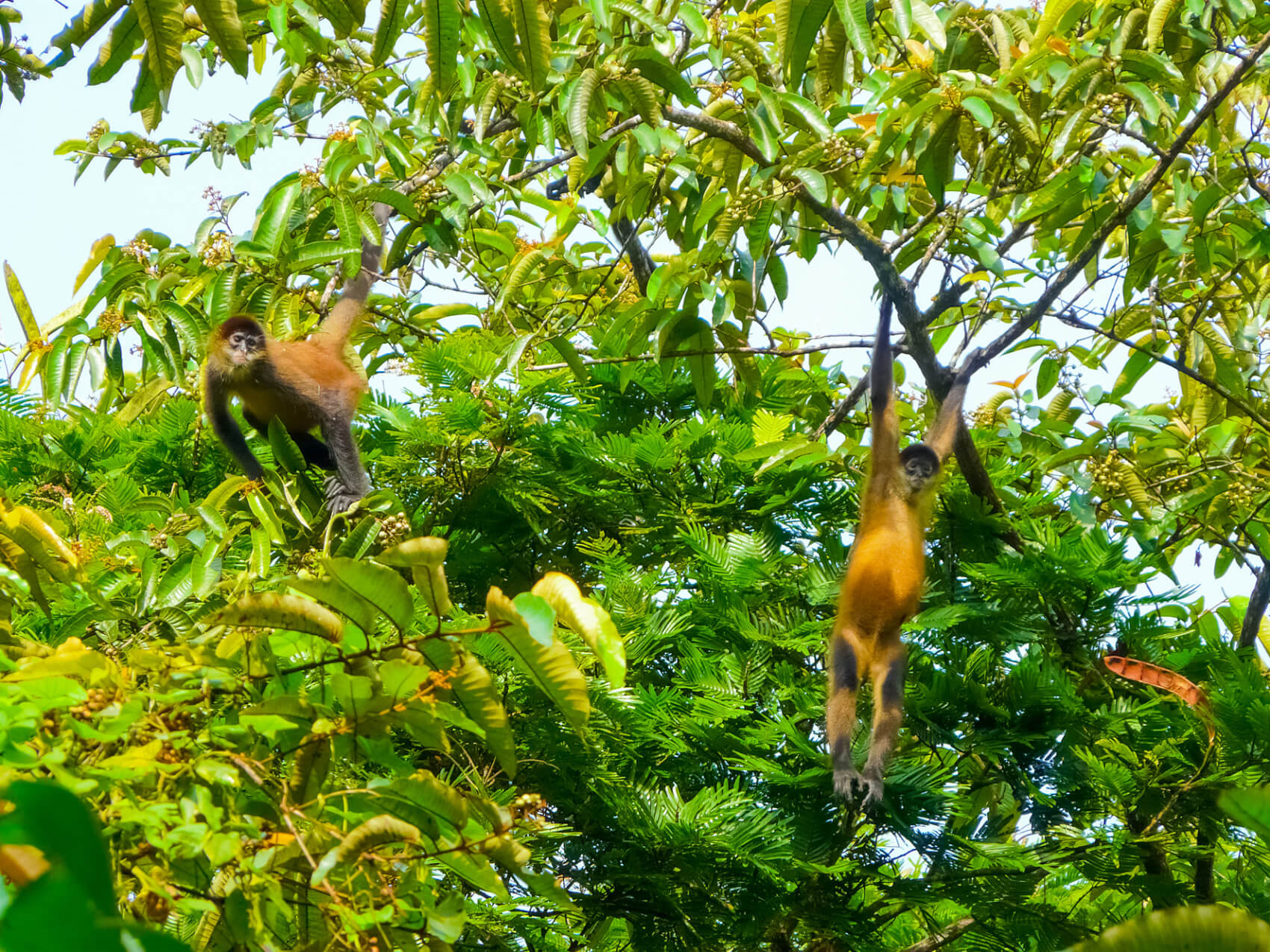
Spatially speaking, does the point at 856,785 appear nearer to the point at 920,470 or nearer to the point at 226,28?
the point at 920,470

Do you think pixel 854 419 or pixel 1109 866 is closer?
pixel 1109 866

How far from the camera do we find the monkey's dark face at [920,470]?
4668 mm

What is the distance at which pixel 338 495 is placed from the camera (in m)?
4.86

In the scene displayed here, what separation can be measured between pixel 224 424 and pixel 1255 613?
437 centimetres

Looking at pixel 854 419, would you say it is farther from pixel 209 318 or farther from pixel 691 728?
pixel 209 318

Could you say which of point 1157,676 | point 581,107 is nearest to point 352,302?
point 581,107

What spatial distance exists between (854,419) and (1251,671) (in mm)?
2260

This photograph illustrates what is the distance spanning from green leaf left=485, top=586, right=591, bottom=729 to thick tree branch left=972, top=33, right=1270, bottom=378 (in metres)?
2.81

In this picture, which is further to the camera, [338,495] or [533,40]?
[338,495]

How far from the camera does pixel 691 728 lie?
3.58 meters

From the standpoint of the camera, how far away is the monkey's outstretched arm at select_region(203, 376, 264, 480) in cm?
503

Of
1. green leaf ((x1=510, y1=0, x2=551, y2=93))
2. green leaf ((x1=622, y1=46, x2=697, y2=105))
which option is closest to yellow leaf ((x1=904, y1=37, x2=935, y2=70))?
green leaf ((x1=622, y1=46, x2=697, y2=105))

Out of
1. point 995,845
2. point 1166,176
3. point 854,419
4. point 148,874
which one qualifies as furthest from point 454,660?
point 1166,176

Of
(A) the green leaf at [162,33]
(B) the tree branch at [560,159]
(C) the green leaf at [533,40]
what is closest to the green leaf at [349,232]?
(B) the tree branch at [560,159]
